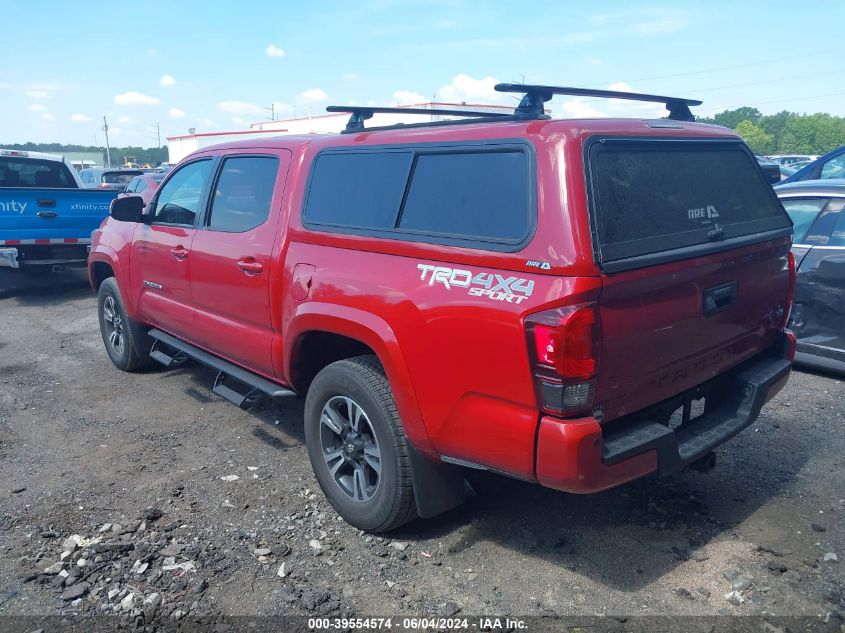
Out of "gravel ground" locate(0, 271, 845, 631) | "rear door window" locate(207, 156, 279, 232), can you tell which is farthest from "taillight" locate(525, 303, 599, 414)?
"rear door window" locate(207, 156, 279, 232)

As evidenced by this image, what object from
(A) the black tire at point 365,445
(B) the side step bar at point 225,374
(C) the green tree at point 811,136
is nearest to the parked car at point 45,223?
(B) the side step bar at point 225,374

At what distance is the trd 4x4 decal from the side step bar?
1.47 metres

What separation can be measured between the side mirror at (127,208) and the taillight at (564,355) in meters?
3.83

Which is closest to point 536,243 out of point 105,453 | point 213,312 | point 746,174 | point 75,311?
point 746,174

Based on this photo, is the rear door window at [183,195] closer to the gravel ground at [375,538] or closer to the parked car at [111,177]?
the gravel ground at [375,538]

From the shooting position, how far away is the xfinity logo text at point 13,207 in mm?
9062

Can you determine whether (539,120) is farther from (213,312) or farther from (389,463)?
(213,312)

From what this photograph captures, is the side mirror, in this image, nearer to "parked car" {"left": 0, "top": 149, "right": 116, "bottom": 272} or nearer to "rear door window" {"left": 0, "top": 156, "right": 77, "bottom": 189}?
"parked car" {"left": 0, "top": 149, "right": 116, "bottom": 272}

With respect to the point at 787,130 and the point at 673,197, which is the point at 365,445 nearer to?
the point at 673,197

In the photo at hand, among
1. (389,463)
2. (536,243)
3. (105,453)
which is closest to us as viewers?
(536,243)

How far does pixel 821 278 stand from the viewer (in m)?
5.47

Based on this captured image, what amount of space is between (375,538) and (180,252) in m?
2.54

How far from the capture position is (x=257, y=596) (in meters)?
3.09

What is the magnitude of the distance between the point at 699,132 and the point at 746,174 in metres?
0.46
